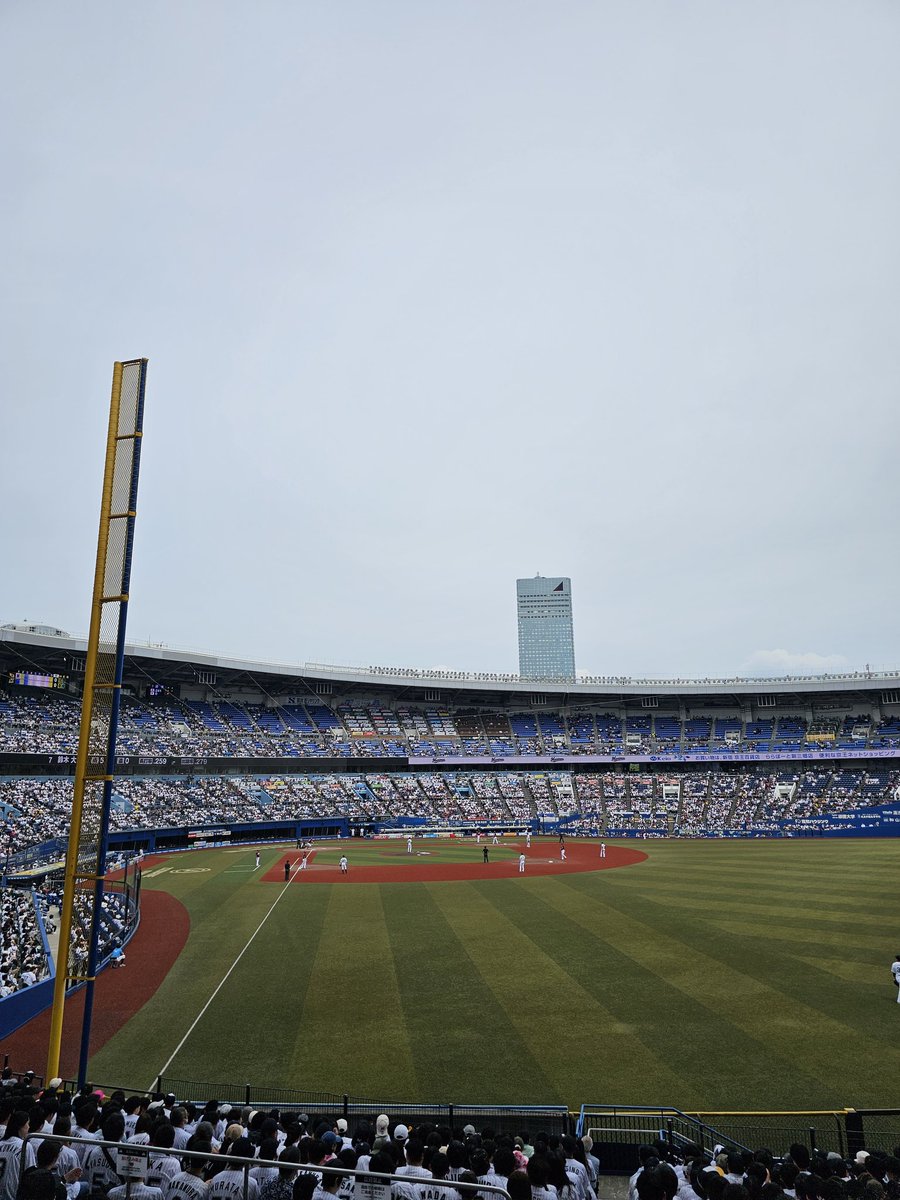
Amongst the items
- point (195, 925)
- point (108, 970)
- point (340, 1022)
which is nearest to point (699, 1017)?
point (340, 1022)

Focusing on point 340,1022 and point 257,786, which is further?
point 257,786

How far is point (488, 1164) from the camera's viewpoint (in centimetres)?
711

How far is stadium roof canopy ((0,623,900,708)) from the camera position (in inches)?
2687

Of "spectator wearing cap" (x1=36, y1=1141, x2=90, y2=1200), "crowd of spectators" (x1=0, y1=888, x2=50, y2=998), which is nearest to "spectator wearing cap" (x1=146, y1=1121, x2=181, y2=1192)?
"spectator wearing cap" (x1=36, y1=1141, x2=90, y2=1200)

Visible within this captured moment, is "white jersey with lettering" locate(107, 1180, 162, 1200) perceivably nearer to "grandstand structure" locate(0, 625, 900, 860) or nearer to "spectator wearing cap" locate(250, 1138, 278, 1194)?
"spectator wearing cap" locate(250, 1138, 278, 1194)

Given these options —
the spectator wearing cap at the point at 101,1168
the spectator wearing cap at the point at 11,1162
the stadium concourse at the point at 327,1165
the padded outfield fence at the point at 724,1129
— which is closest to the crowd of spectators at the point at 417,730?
the stadium concourse at the point at 327,1165

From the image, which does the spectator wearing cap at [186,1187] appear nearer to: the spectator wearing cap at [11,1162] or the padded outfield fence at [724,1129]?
the spectator wearing cap at [11,1162]

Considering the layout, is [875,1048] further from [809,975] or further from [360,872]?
[360,872]

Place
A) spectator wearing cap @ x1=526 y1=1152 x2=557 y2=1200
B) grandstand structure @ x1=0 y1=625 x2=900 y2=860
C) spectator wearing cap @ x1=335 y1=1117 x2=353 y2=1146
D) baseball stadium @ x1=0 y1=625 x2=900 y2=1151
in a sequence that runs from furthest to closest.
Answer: grandstand structure @ x1=0 y1=625 x2=900 y2=860 < baseball stadium @ x1=0 y1=625 x2=900 y2=1151 < spectator wearing cap @ x1=335 y1=1117 x2=353 y2=1146 < spectator wearing cap @ x1=526 y1=1152 x2=557 y2=1200

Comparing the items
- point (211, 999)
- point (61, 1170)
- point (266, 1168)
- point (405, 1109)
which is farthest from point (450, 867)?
point (266, 1168)

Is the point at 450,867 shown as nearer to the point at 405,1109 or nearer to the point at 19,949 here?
the point at 19,949

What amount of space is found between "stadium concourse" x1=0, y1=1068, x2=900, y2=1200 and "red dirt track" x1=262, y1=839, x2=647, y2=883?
2882 centimetres

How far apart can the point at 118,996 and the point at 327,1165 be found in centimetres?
1551

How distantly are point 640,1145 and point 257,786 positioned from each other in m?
58.8
